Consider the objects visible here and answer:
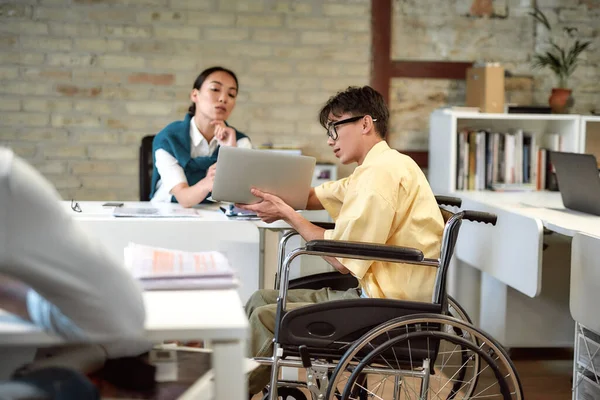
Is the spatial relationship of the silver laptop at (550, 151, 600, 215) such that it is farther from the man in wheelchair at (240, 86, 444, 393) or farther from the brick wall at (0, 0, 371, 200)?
the brick wall at (0, 0, 371, 200)

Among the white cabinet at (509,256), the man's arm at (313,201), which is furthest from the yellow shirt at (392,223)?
the white cabinet at (509,256)

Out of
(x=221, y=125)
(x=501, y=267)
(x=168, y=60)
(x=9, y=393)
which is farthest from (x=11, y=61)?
(x=9, y=393)

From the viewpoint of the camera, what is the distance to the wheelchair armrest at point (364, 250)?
75.4 inches

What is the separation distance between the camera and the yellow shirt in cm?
208

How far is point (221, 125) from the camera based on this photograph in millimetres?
3348

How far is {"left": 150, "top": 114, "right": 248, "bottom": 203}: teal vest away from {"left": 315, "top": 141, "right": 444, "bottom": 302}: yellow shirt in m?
1.20

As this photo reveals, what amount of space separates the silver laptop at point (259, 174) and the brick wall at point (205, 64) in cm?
195

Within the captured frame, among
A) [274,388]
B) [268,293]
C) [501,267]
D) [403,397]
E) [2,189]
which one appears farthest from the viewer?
[501,267]

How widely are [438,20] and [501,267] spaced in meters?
1.89

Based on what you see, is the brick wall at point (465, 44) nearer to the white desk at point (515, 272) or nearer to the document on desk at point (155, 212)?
the white desk at point (515, 272)

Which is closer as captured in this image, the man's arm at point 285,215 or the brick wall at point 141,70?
the man's arm at point 285,215

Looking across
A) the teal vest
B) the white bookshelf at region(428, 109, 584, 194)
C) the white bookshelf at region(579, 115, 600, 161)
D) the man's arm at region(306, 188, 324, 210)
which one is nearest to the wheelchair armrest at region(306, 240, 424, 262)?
the man's arm at region(306, 188, 324, 210)

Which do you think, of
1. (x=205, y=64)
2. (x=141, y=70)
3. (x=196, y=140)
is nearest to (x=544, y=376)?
(x=196, y=140)

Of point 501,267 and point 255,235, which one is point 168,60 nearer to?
point 255,235
